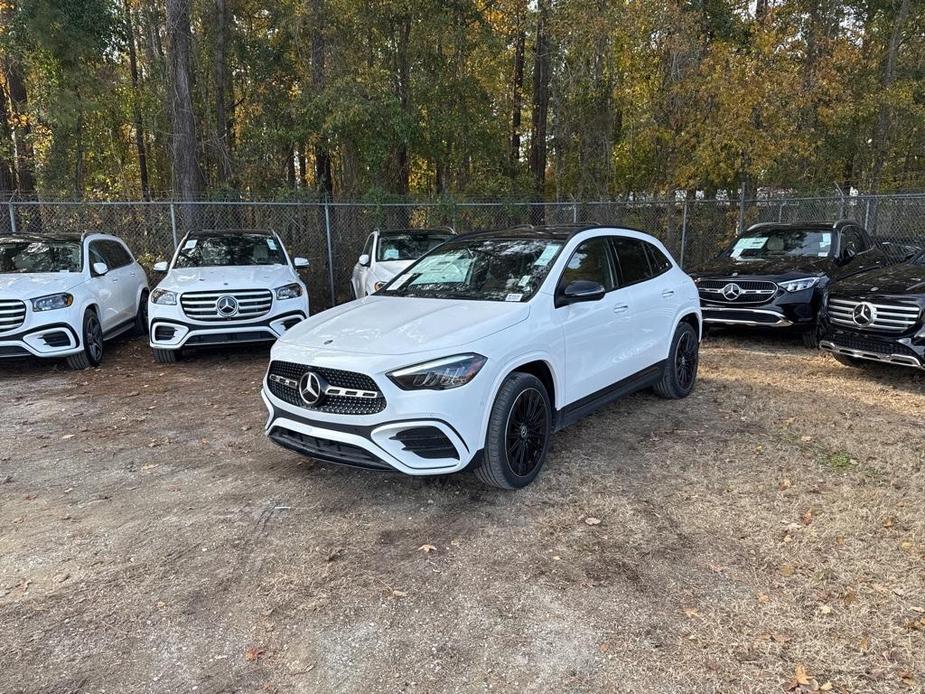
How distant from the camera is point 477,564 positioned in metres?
3.27

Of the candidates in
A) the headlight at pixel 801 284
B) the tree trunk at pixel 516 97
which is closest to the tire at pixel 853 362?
the headlight at pixel 801 284

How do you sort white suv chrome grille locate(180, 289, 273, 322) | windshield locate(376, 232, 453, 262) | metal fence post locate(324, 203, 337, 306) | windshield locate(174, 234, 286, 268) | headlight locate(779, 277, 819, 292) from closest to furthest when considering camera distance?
white suv chrome grille locate(180, 289, 273, 322)
headlight locate(779, 277, 819, 292)
windshield locate(174, 234, 286, 268)
windshield locate(376, 232, 453, 262)
metal fence post locate(324, 203, 337, 306)

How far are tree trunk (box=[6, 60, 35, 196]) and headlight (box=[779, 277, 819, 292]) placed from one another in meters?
18.5

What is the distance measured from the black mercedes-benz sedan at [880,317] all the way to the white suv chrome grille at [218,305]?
6.60m

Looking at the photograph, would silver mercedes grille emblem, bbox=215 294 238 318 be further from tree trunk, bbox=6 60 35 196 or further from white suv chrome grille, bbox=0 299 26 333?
tree trunk, bbox=6 60 35 196

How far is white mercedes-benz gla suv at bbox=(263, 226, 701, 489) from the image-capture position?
3564mm

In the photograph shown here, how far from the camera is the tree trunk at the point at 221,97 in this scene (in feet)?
52.0

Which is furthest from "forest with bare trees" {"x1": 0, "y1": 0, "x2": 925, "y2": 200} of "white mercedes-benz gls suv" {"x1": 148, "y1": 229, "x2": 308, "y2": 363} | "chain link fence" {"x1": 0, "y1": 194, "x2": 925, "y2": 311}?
"white mercedes-benz gls suv" {"x1": 148, "y1": 229, "x2": 308, "y2": 363}

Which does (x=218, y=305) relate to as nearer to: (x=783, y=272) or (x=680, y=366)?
(x=680, y=366)

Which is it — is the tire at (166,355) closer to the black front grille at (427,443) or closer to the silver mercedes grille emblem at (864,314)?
the black front grille at (427,443)

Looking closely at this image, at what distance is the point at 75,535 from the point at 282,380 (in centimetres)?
145

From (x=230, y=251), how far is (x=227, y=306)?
58.5 inches

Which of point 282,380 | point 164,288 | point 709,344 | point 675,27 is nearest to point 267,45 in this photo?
point 675,27

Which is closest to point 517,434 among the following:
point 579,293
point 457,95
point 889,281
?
point 579,293
